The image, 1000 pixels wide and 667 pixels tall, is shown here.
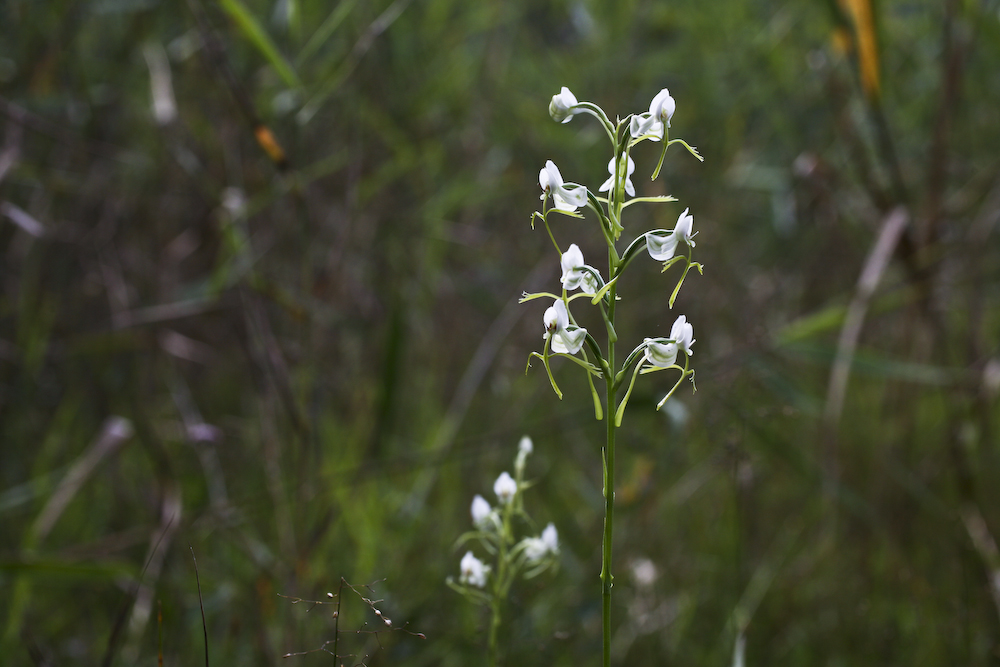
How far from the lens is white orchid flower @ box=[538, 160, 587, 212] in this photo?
0.86 metres

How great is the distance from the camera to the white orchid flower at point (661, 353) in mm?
861

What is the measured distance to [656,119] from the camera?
0.87 meters

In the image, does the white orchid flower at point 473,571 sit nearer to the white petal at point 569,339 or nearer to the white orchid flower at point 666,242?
the white petal at point 569,339

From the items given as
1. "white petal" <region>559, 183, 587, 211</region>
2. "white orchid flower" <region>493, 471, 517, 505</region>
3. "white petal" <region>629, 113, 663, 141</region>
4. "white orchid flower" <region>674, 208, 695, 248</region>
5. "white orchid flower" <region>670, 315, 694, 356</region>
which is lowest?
"white orchid flower" <region>493, 471, 517, 505</region>

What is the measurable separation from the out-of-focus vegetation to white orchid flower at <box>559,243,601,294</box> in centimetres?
54

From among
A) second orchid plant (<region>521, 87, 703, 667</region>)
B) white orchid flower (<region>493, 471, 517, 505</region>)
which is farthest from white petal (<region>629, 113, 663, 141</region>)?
white orchid flower (<region>493, 471, 517, 505</region>)

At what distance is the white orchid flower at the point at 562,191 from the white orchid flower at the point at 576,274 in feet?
0.17

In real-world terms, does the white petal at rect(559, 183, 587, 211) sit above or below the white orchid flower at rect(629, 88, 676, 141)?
below

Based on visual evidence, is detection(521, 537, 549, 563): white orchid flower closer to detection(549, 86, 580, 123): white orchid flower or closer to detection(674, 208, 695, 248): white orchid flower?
detection(674, 208, 695, 248): white orchid flower

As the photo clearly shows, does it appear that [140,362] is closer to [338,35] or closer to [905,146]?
[338,35]

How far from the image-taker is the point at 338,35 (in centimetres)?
→ 255

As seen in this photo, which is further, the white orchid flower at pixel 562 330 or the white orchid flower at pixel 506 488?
the white orchid flower at pixel 506 488

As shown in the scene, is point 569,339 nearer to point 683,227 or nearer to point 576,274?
point 576,274

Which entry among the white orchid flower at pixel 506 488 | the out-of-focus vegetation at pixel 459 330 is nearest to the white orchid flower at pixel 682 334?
the white orchid flower at pixel 506 488
